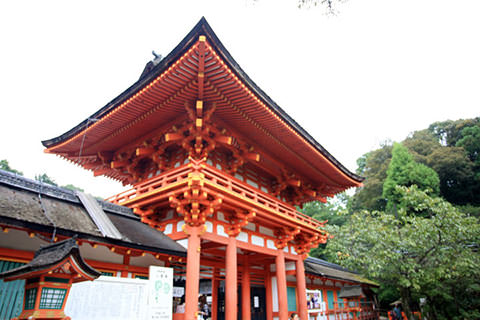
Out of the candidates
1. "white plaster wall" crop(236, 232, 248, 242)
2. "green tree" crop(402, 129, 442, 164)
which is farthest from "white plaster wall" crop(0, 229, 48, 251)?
"green tree" crop(402, 129, 442, 164)

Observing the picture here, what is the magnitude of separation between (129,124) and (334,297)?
1754 centimetres

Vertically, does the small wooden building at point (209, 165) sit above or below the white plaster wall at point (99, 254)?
above

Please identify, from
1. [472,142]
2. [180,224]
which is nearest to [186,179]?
[180,224]

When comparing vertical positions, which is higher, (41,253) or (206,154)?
(206,154)

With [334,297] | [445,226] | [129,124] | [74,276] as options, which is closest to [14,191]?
[74,276]

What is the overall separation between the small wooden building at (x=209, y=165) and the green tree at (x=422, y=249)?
324 cm

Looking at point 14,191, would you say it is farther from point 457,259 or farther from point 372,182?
point 372,182

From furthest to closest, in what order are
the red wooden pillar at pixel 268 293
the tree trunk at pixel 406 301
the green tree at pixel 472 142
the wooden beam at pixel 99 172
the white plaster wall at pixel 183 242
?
the green tree at pixel 472 142
the tree trunk at pixel 406 301
the red wooden pillar at pixel 268 293
the wooden beam at pixel 99 172
the white plaster wall at pixel 183 242

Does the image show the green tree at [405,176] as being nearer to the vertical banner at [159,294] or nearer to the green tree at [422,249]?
the green tree at [422,249]

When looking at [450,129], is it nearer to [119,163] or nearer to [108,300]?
[119,163]

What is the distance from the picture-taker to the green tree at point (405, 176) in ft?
98.4

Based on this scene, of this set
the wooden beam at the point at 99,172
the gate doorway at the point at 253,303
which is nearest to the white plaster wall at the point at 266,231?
the gate doorway at the point at 253,303

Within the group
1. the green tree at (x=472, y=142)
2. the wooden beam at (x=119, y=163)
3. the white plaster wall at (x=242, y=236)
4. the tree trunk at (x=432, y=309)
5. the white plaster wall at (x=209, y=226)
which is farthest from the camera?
the green tree at (x=472, y=142)

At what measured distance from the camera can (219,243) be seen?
394 inches
